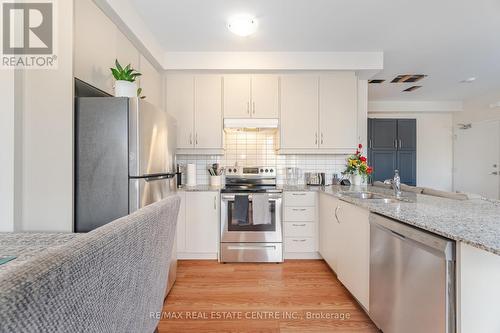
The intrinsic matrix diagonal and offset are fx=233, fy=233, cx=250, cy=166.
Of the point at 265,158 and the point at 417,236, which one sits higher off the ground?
the point at 265,158

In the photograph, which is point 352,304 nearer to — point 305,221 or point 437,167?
point 305,221

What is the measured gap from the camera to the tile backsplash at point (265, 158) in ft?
10.8

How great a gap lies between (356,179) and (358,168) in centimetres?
16

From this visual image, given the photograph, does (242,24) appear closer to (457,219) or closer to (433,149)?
(457,219)

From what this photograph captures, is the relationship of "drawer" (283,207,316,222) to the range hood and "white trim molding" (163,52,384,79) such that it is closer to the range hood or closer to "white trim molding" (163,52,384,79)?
the range hood

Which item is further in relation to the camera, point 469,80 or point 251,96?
point 469,80

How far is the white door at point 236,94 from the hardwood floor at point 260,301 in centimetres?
188

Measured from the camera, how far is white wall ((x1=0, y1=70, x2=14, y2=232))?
1.24 metres

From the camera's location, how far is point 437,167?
5148 millimetres

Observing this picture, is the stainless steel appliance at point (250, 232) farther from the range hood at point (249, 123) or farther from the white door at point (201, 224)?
the range hood at point (249, 123)

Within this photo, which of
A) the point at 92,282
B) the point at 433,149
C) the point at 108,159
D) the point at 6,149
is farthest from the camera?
the point at 433,149

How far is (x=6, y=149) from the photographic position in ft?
4.11

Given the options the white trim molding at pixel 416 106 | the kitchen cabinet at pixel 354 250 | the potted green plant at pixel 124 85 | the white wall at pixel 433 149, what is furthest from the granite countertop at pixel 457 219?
the white wall at pixel 433 149

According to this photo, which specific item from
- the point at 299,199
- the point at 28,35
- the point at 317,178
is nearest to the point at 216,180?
the point at 299,199
